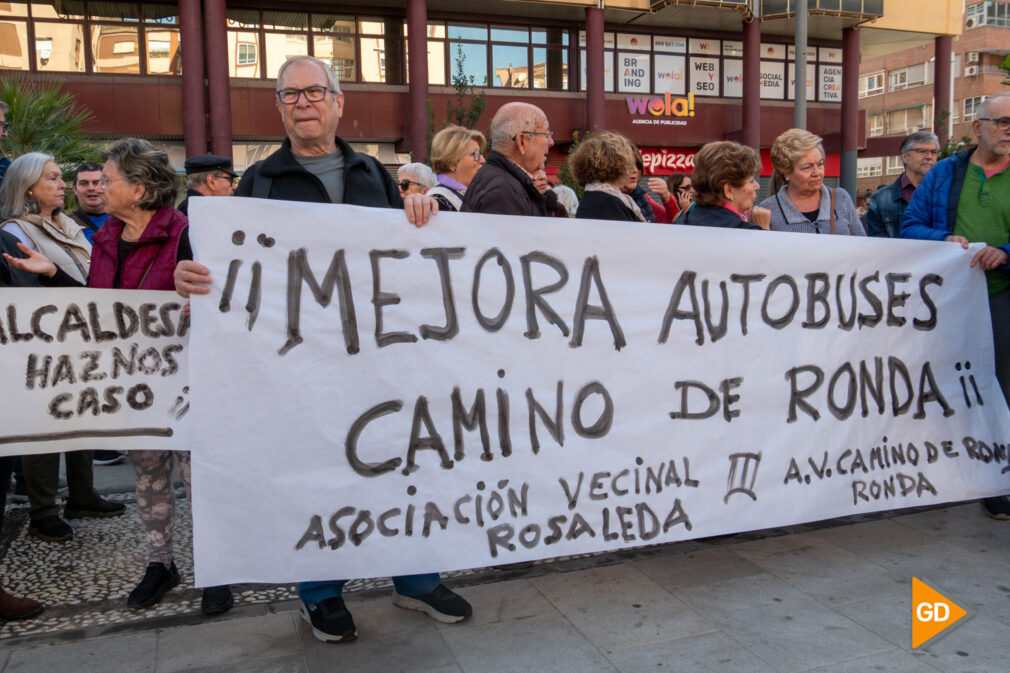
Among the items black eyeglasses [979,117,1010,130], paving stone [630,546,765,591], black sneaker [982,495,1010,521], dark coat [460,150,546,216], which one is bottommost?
paving stone [630,546,765,591]

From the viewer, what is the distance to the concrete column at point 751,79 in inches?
1003

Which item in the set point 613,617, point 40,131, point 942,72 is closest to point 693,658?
point 613,617

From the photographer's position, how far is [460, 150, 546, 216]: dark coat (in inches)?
134

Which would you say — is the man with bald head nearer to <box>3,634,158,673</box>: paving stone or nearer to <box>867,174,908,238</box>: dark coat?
<box>3,634,158,673</box>: paving stone

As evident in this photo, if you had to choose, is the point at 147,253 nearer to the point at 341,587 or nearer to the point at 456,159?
the point at 341,587

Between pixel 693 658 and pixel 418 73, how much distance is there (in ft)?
68.0

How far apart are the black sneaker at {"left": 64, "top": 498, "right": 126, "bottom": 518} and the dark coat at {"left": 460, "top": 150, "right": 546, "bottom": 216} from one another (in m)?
2.58

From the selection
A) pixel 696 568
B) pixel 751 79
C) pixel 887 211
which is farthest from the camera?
pixel 751 79

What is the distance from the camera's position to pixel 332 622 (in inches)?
117

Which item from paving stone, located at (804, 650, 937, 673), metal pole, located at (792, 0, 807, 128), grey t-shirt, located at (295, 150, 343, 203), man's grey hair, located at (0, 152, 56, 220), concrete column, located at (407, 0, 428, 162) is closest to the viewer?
paving stone, located at (804, 650, 937, 673)

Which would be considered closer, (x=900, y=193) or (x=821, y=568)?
(x=821, y=568)

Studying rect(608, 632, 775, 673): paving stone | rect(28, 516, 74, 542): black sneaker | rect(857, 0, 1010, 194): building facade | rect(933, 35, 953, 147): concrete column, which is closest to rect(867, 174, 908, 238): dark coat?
rect(608, 632, 775, 673): paving stone

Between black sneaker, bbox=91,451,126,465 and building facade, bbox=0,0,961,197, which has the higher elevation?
building facade, bbox=0,0,961,197

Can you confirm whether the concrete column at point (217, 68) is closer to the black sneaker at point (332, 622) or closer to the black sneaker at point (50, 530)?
the black sneaker at point (50, 530)
